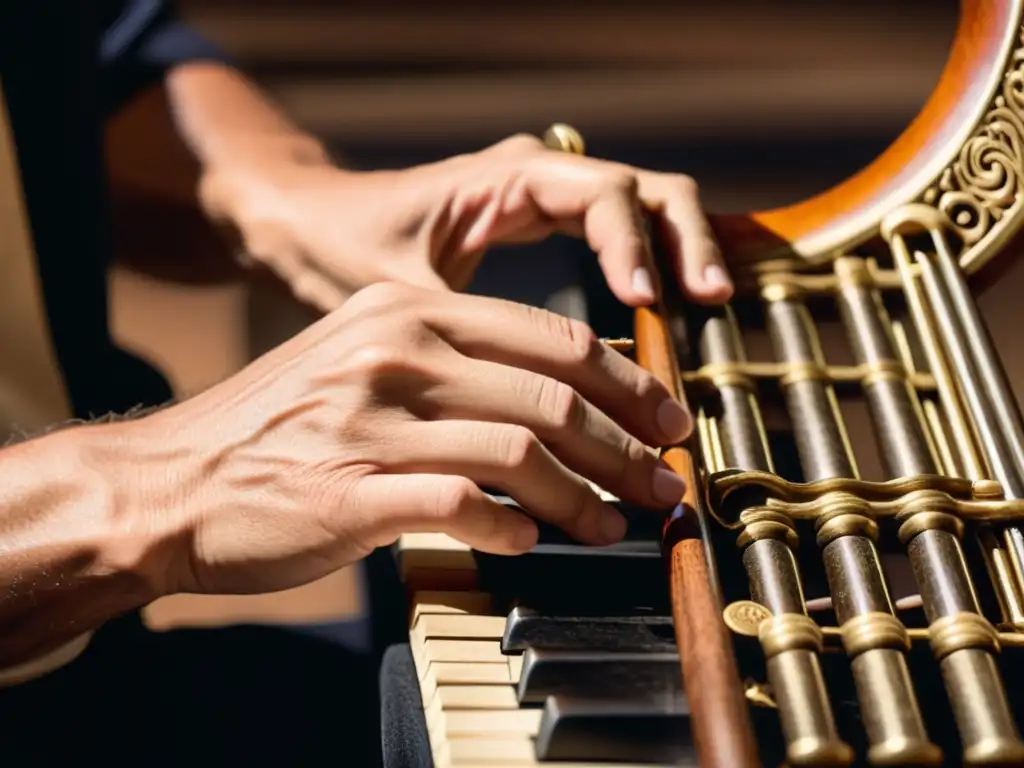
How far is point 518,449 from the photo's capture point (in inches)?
20.8

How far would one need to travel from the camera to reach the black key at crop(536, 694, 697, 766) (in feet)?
1.47

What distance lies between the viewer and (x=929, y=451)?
610 millimetres

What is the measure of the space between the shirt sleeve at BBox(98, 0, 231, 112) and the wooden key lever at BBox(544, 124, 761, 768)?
890mm

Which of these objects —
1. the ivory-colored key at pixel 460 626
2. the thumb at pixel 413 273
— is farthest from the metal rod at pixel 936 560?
the thumb at pixel 413 273

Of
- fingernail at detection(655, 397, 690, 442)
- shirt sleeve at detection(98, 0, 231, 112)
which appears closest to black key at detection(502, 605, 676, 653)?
fingernail at detection(655, 397, 690, 442)

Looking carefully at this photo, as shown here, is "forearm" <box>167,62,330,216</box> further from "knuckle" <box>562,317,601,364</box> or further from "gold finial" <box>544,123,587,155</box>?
"knuckle" <box>562,317,601,364</box>

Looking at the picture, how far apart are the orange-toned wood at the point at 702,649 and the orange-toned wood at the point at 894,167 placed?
0.24 m

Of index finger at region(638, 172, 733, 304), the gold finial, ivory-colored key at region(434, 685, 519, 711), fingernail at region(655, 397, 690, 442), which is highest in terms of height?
the gold finial

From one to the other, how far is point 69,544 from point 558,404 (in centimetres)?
28

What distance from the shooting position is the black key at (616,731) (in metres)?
0.45

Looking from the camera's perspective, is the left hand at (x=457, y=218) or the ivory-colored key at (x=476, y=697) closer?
the ivory-colored key at (x=476, y=697)

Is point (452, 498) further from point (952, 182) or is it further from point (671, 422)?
point (952, 182)

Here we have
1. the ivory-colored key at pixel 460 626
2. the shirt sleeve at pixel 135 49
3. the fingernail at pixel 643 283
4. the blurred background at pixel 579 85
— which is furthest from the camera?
the blurred background at pixel 579 85

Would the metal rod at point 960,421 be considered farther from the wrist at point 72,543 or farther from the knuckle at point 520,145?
the wrist at point 72,543
